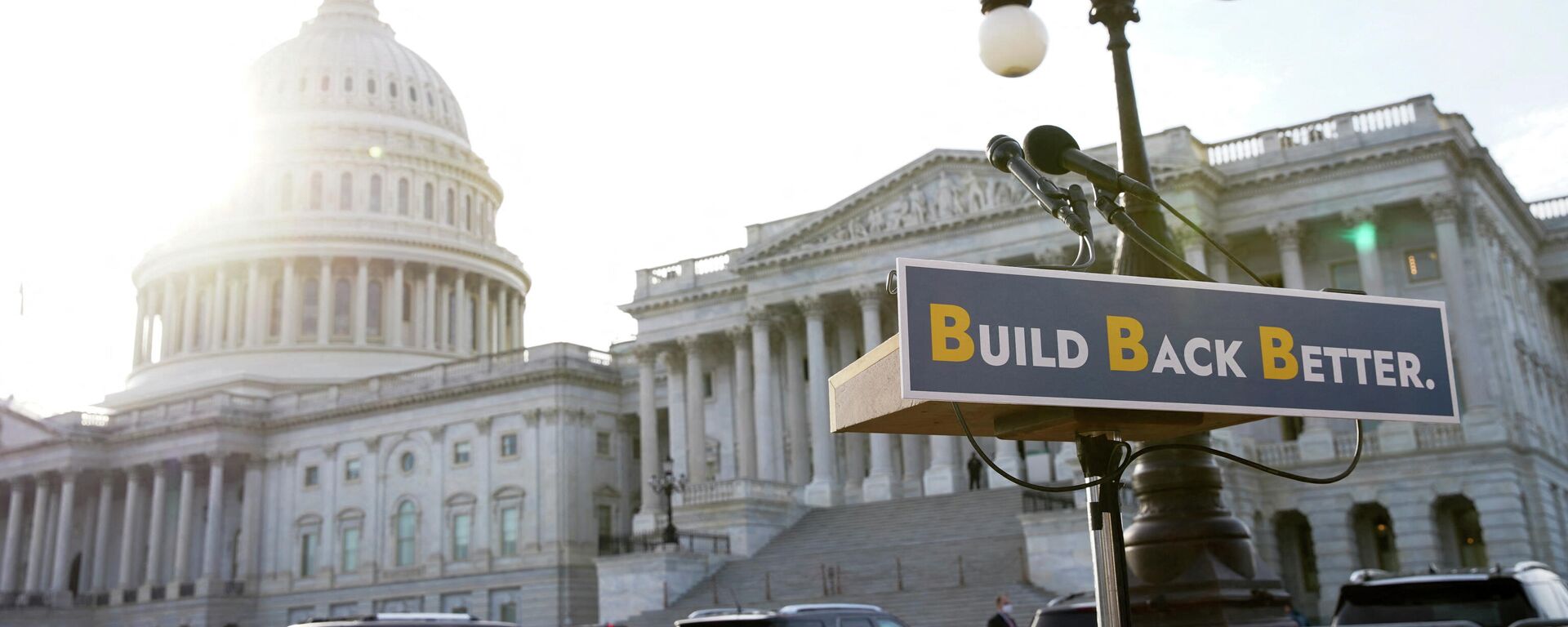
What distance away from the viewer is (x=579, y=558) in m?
→ 66.4

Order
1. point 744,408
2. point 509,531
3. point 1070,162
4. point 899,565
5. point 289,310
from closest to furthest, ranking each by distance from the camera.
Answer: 1. point 1070,162
2. point 899,565
3. point 744,408
4. point 509,531
5. point 289,310

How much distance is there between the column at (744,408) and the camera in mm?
60906

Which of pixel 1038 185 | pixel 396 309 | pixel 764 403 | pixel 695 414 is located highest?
pixel 396 309

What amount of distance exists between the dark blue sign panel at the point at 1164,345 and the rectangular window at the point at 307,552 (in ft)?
244

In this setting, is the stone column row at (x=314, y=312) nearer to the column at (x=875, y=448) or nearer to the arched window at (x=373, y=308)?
the arched window at (x=373, y=308)

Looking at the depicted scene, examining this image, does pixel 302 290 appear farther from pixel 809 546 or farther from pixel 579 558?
pixel 809 546

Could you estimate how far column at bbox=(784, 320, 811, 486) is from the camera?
59125 mm

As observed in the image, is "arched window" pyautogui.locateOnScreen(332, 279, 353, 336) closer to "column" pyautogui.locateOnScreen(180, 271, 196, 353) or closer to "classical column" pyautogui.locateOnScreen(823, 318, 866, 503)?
"column" pyautogui.locateOnScreen(180, 271, 196, 353)

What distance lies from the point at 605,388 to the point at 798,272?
15.8 metres

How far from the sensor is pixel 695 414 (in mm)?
62219

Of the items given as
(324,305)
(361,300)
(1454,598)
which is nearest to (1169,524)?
(1454,598)

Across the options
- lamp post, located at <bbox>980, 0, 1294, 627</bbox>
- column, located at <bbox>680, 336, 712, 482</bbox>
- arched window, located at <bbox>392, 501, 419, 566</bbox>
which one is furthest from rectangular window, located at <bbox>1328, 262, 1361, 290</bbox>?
lamp post, located at <bbox>980, 0, 1294, 627</bbox>

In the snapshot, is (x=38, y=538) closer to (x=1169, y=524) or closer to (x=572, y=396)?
(x=572, y=396)

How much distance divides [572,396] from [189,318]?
4173cm
